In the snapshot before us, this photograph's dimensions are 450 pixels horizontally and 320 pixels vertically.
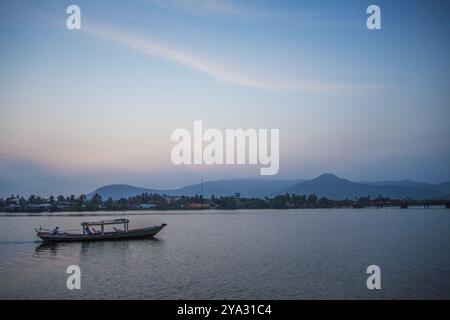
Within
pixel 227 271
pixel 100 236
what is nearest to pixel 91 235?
pixel 100 236

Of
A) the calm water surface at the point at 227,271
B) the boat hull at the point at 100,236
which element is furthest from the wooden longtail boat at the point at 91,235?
the calm water surface at the point at 227,271

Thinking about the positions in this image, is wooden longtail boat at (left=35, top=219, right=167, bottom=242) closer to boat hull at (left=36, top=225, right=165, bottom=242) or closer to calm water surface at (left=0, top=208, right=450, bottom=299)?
boat hull at (left=36, top=225, right=165, bottom=242)

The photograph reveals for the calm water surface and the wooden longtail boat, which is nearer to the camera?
the calm water surface

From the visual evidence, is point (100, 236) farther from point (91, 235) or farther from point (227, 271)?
point (227, 271)

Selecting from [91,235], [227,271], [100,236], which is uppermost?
[227,271]

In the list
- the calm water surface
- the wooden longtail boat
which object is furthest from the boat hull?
the calm water surface

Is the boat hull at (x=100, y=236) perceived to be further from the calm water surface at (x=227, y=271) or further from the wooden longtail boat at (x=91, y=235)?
the calm water surface at (x=227, y=271)

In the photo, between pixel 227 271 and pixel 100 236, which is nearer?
pixel 227 271

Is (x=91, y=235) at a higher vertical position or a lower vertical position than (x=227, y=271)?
lower

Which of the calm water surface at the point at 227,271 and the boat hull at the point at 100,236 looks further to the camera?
the boat hull at the point at 100,236

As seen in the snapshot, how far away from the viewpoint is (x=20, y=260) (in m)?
44.9

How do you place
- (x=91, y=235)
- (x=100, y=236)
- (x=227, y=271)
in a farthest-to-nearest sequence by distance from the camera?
(x=100, y=236), (x=91, y=235), (x=227, y=271)
